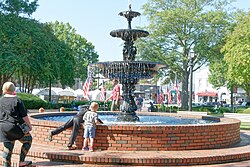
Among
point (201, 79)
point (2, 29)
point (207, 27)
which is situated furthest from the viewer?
point (201, 79)

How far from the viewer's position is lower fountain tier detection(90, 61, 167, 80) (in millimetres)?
10984

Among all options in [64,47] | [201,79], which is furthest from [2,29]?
[201,79]

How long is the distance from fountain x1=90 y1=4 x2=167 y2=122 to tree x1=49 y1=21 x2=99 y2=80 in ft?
159

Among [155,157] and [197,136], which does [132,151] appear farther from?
[197,136]

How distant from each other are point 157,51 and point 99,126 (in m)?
29.1

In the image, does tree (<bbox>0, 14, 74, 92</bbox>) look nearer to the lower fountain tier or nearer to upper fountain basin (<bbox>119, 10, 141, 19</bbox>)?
upper fountain basin (<bbox>119, 10, 141, 19</bbox>)

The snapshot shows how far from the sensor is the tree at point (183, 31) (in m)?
34.5

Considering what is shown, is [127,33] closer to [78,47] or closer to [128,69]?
[128,69]

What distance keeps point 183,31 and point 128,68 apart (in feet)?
84.8

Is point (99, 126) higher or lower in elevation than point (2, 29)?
lower

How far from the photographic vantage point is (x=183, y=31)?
35625mm

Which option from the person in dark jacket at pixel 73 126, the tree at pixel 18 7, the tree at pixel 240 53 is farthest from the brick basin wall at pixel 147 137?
the tree at pixel 18 7

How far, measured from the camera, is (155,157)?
697cm

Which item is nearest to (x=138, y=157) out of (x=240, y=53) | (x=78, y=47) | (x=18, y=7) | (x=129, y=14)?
(x=129, y=14)
